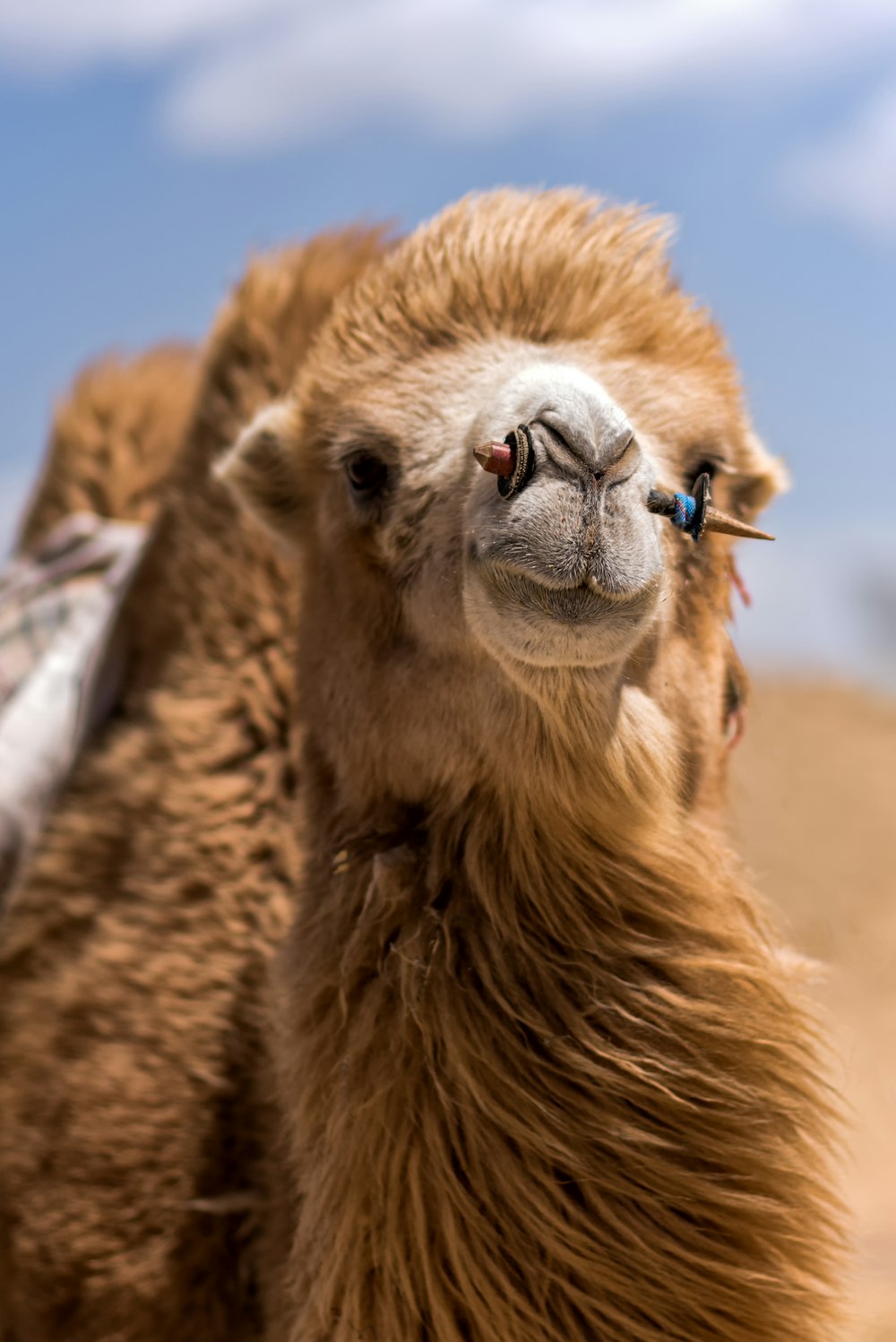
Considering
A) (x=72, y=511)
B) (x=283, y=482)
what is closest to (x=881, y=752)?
(x=72, y=511)

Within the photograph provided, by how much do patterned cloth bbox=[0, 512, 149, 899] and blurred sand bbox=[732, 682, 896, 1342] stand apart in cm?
249

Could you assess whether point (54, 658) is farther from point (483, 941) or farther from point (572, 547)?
point (572, 547)

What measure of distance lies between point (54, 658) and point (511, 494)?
2.22m

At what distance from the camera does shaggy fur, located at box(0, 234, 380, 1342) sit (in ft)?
10.00

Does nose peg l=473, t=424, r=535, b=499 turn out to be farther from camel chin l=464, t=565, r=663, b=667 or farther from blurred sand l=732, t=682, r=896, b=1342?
blurred sand l=732, t=682, r=896, b=1342

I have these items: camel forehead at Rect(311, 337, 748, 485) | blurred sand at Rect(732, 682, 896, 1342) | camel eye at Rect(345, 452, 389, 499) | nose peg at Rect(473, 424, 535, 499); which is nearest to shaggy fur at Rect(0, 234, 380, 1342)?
camel eye at Rect(345, 452, 389, 499)

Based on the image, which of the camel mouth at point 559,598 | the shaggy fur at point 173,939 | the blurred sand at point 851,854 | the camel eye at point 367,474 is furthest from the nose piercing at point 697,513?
the blurred sand at point 851,854

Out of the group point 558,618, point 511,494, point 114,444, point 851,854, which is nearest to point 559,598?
point 558,618

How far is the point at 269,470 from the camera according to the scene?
3299 millimetres

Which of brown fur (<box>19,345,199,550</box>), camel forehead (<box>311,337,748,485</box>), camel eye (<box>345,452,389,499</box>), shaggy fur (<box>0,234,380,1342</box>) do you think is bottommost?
shaggy fur (<box>0,234,380,1342</box>)

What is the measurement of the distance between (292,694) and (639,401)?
1.29 m

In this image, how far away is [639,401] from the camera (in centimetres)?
264

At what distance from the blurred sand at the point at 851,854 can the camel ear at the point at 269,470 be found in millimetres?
2411

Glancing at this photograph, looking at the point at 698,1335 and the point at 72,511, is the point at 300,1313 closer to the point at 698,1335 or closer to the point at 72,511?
the point at 698,1335
